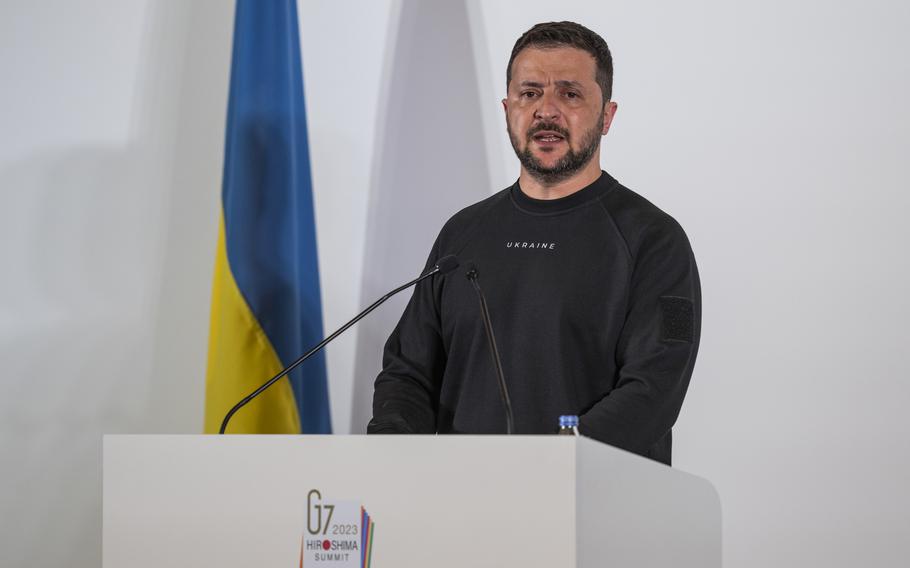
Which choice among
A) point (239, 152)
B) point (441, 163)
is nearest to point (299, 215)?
point (239, 152)

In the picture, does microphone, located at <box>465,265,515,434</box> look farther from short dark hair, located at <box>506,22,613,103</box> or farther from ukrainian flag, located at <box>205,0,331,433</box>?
ukrainian flag, located at <box>205,0,331,433</box>

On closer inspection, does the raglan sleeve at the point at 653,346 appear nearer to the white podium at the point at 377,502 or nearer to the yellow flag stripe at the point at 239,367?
the white podium at the point at 377,502

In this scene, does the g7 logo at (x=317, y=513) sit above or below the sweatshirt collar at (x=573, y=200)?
below

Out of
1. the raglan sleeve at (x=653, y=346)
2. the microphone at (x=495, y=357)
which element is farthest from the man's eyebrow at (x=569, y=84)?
the microphone at (x=495, y=357)

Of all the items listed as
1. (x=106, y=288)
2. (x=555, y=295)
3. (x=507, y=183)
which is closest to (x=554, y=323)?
(x=555, y=295)

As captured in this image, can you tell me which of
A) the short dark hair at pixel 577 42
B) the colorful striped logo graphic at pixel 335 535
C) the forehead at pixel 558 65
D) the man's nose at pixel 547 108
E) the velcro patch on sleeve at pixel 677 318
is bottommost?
the colorful striped logo graphic at pixel 335 535

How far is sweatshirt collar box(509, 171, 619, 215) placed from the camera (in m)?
2.33

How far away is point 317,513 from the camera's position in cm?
134

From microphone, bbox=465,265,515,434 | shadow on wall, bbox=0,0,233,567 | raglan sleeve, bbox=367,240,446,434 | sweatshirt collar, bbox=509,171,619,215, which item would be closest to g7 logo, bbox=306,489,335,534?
microphone, bbox=465,265,515,434

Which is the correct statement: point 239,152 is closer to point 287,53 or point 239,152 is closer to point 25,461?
point 287,53

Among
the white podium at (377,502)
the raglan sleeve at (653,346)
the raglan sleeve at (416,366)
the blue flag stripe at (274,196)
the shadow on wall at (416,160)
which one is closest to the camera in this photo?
the white podium at (377,502)

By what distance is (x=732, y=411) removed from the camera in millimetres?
2590

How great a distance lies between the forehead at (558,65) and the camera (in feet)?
7.66

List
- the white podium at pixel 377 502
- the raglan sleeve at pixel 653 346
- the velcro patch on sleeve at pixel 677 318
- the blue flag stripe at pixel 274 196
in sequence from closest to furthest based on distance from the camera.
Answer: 1. the white podium at pixel 377 502
2. the raglan sleeve at pixel 653 346
3. the velcro patch on sleeve at pixel 677 318
4. the blue flag stripe at pixel 274 196
